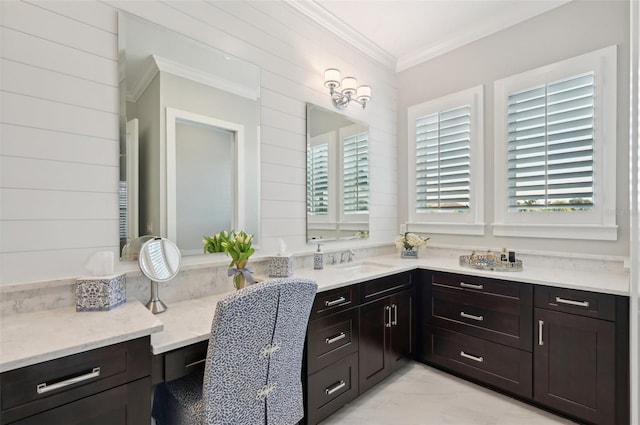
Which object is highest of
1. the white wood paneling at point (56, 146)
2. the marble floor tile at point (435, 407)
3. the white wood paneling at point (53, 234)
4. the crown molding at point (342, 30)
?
the crown molding at point (342, 30)

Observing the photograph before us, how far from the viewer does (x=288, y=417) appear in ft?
A: 4.97

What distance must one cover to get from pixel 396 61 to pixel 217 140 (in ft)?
8.18

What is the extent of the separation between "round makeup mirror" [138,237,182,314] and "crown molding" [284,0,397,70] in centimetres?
207

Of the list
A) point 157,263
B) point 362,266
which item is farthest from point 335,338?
point 157,263

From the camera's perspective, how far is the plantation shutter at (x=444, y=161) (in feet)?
10.2

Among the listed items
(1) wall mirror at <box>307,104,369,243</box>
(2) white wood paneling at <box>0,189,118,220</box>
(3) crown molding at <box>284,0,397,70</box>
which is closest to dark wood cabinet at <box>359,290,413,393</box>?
(1) wall mirror at <box>307,104,369,243</box>

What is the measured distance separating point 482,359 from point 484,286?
0.56 metres

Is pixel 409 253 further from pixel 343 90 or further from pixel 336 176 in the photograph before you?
pixel 343 90

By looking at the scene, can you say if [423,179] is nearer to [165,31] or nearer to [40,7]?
[165,31]

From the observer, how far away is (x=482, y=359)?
243cm

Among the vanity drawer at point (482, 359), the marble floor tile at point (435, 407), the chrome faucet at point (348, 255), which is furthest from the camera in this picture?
the chrome faucet at point (348, 255)

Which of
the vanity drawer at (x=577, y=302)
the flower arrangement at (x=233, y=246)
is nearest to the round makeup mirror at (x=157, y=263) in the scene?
the flower arrangement at (x=233, y=246)

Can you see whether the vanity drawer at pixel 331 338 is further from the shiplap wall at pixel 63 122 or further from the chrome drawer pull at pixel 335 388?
the shiplap wall at pixel 63 122

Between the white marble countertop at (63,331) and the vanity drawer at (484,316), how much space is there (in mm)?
2208
